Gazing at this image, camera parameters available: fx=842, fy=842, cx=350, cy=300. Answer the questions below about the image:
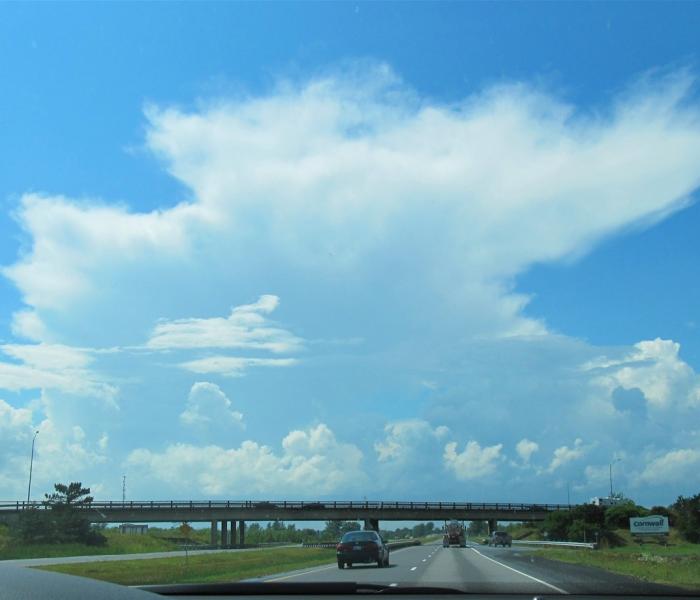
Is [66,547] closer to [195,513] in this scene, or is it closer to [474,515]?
[195,513]

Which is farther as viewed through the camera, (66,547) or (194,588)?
(66,547)

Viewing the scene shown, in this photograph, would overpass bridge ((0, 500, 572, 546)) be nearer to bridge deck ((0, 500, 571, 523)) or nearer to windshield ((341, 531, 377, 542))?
bridge deck ((0, 500, 571, 523))

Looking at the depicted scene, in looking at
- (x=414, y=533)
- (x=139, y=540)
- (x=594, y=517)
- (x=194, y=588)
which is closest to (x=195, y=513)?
(x=594, y=517)

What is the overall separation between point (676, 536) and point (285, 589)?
79897 mm

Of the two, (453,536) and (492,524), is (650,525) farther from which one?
(492,524)

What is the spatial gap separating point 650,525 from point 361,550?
51741 mm

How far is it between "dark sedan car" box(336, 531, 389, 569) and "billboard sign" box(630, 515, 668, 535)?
4865cm

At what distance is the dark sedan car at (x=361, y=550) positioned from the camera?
99.6 feet

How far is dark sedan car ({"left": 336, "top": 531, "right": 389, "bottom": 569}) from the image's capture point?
1195 inches

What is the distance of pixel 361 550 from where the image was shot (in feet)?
99.8

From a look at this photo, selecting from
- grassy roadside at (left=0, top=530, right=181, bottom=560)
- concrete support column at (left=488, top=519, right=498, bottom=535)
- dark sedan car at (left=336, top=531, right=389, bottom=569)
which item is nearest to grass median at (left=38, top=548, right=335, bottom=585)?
dark sedan car at (left=336, top=531, right=389, bottom=569)

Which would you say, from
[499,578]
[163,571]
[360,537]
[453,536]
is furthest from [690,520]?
[163,571]

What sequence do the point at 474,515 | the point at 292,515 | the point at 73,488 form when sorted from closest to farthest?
the point at 73,488
the point at 292,515
the point at 474,515

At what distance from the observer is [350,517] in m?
104
